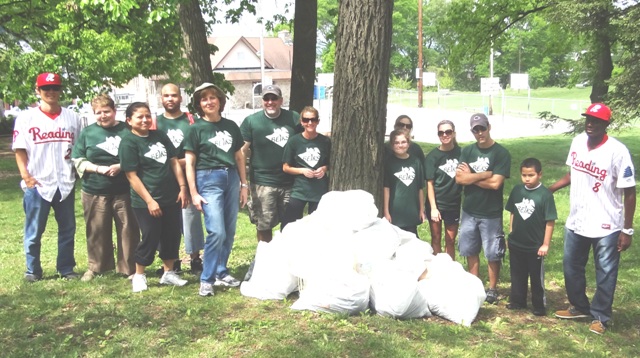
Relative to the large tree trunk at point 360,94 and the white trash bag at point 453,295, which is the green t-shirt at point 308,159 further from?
Result: the white trash bag at point 453,295

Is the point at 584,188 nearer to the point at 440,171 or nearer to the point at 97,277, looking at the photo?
the point at 440,171

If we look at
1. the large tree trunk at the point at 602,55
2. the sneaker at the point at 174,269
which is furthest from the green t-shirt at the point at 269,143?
the large tree trunk at the point at 602,55

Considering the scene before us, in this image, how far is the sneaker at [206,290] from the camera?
4.99 metres

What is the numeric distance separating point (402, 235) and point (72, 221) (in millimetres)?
3042

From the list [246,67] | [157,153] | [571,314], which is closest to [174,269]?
[157,153]

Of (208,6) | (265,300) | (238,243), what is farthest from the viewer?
(208,6)

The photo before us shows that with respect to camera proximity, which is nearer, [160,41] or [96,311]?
[96,311]

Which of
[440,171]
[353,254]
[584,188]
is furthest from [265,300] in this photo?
[584,188]

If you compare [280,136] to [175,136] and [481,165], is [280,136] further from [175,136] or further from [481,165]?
[481,165]

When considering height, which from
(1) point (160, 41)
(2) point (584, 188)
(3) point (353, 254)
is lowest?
(3) point (353, 254)

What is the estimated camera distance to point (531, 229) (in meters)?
4.97

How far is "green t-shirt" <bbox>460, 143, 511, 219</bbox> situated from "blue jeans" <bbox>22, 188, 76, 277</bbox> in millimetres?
3614

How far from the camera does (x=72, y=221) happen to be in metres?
5.57

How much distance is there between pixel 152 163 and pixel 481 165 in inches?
111
